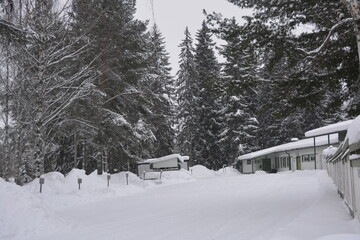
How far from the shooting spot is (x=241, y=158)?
47.8 metres

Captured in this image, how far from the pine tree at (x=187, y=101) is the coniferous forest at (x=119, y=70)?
18518mm

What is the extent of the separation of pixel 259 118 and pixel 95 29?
144 ft

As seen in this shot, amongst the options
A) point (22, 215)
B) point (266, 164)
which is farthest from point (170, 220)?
point (266, 164)

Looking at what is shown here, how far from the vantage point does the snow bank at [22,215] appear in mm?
7791

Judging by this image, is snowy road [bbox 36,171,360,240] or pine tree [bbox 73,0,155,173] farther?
pine tree [bbox 73,0,155,173]

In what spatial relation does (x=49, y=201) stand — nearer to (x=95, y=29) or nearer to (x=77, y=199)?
(x=77, y=199)

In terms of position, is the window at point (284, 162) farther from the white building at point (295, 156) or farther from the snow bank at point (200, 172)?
the snow bank at point (200, 172)

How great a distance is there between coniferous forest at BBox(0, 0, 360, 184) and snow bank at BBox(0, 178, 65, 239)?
3.82 meters

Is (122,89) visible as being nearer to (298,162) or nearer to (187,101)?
(298,162)

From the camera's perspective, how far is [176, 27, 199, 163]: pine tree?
54.0 metres

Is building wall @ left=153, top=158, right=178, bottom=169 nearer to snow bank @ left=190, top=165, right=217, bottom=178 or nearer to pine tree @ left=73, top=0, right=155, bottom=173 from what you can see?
snow bank @ left=190, top=165, right=217, bottom=178

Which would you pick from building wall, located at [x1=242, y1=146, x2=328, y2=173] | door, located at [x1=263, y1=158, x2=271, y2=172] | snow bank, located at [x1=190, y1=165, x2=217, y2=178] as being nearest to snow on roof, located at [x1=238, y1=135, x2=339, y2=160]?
building wall, located at [x1=242, y1=146, x2=328, y2=173]

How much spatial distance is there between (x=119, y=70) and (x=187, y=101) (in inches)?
1224

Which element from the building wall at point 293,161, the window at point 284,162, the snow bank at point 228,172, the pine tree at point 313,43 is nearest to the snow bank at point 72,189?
the pine tree at point 313,43
